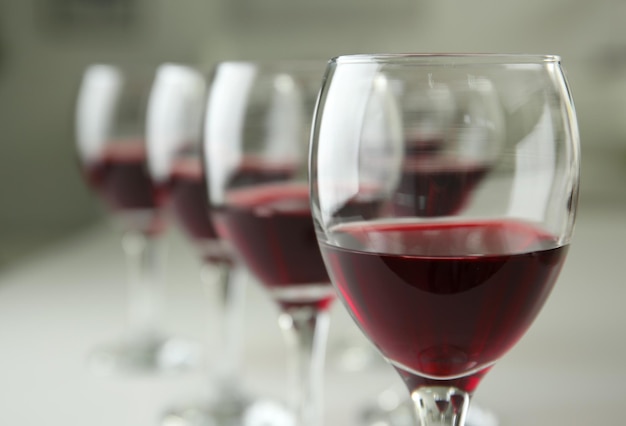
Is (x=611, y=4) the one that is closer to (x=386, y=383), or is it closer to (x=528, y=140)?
(x=386, y=383)

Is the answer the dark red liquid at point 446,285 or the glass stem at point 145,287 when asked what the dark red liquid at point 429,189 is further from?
the glass stem at point 145,287

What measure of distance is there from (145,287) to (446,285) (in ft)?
2.92

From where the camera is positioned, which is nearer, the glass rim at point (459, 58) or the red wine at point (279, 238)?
the glass rim at point (459, 58)

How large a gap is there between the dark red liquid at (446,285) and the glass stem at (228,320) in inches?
20.7

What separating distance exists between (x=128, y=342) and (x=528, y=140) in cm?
81

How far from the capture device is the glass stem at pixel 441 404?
1.81 ft

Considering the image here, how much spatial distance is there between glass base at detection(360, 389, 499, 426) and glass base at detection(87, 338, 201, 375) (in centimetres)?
26

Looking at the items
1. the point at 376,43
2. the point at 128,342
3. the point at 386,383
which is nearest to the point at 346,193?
the point at 386,383

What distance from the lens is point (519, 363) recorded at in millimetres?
1098

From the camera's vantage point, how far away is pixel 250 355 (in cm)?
117

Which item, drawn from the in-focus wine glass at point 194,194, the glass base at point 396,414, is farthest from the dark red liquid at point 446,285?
the in-focus wine glass at point 194,194

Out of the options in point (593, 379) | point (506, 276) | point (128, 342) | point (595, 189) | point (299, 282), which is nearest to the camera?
point (506, 276)

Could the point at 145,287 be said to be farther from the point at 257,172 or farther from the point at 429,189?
the point at 429,189

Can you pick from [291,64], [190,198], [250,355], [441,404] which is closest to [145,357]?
[250,355]
